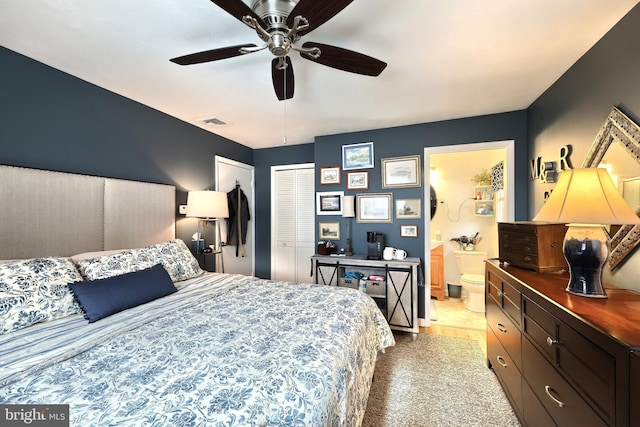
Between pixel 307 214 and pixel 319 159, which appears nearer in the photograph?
pixel 319 159

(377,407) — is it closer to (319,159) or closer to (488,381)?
(488,381)

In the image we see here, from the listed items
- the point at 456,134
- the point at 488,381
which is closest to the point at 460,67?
the point at 456,134

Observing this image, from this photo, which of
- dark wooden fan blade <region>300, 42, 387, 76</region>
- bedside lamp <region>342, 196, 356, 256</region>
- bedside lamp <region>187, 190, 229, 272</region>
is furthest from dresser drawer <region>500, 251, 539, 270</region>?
bedside lamp <region>187, 190, 229, 272</region>

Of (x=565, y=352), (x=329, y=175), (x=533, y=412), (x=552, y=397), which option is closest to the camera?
(x=565, y=352)

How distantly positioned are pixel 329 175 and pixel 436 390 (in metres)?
2.67

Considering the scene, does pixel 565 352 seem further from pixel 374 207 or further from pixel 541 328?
pixel 374 207

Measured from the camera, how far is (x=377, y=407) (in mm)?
1857

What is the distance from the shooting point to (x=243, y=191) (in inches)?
167

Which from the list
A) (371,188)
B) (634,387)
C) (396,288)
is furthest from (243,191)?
(634,387)

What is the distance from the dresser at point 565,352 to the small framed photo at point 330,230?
210 centimetres

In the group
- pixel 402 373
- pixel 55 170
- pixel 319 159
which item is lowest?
pixel 402 373

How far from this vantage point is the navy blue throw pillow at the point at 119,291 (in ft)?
4.89

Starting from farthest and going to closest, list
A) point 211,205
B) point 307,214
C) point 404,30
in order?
point 307,214 → point 211,205 → point 404,30

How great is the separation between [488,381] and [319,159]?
10.00ft
